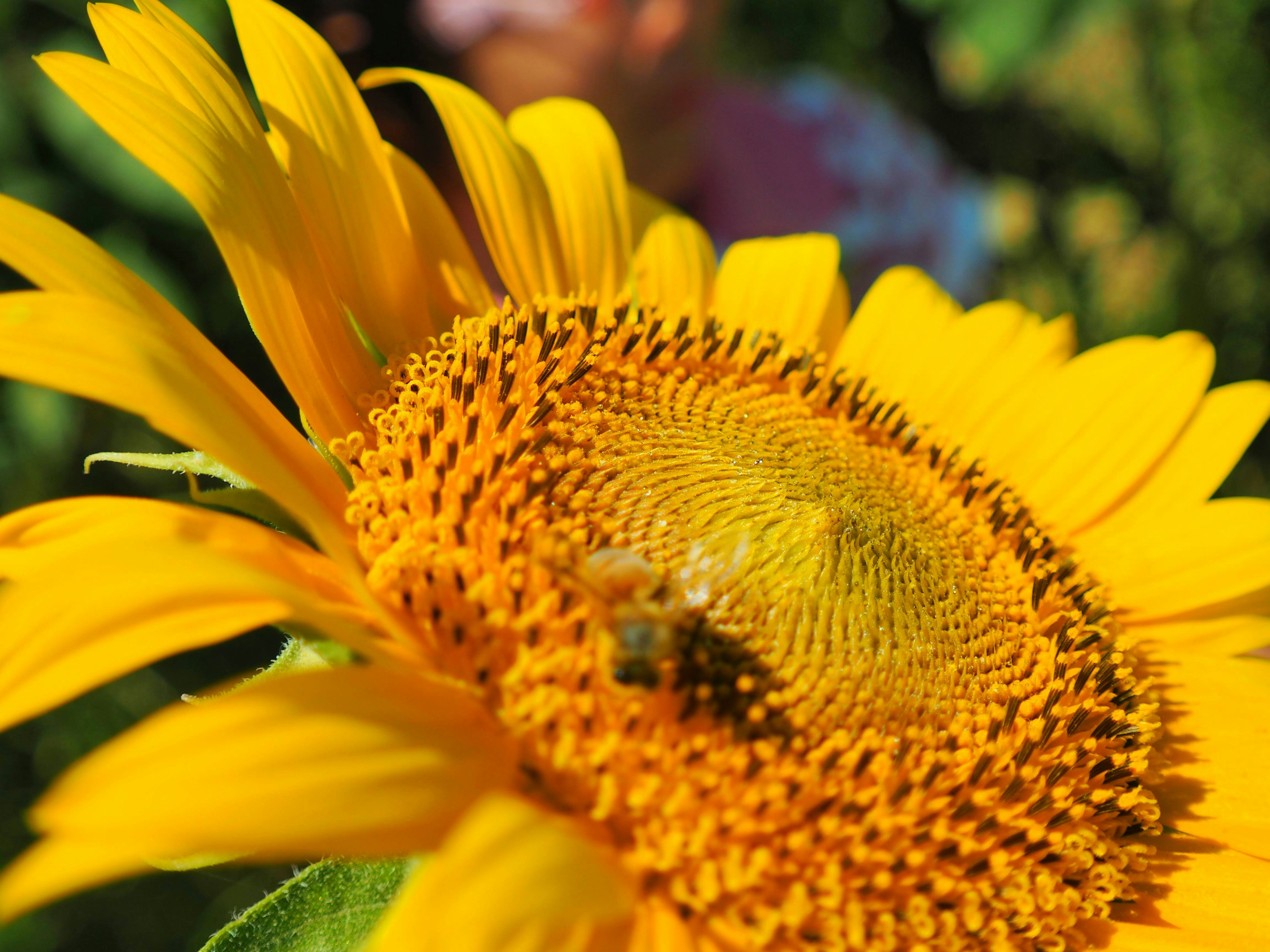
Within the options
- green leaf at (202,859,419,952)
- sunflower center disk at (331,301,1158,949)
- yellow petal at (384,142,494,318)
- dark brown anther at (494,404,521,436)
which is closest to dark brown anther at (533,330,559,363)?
sunflower center disk at (331,301,1158,949)

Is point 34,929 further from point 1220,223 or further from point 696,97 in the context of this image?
point 1220,223

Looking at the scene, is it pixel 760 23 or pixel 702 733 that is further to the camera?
pixel 760 23

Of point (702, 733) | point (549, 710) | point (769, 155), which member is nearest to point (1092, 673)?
point (702, 733)

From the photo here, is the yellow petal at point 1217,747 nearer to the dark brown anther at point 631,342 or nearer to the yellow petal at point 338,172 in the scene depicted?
the dark brown anther at point 631,342

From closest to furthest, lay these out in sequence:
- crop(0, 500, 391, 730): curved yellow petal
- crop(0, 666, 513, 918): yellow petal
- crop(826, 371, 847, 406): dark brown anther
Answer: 1. crop(0, 666, 513, 918): yellow petal
2. crop(0, 500, 391, 730): curved yellow petal
3. crop(826, 371, 847, 406): dark brown anther

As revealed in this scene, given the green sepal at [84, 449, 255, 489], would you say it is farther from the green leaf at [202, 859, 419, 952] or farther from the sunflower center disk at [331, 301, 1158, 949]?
the green leaf at [202, 859, 419, 952]

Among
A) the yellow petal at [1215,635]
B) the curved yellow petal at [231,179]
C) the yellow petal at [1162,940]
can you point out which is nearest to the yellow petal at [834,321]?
the yellow petal at [1215,635]

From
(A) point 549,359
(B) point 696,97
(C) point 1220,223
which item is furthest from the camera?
(C) point 1220,223
